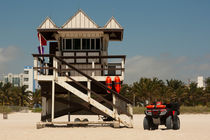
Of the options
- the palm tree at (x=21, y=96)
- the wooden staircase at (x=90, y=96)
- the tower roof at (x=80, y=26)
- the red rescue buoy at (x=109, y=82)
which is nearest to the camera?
the wooden staircase at (x=90, y=96)

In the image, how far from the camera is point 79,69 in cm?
1778

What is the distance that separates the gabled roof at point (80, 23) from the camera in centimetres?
1925

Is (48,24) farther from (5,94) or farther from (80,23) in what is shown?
(5,94)

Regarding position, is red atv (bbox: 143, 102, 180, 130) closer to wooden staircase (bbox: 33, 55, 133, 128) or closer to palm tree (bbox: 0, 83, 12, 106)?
wooden staircase (bbox: 33, 55, 133, 128)

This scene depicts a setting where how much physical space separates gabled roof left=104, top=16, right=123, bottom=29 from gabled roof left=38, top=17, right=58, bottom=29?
2841 mm

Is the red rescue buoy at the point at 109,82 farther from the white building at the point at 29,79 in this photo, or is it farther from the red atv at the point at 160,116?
the white building at the point at 29,79

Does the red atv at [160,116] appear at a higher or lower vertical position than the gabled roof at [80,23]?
lower

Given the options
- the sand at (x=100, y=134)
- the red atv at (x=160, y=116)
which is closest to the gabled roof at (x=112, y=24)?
the red atv at (x=160, y=116)

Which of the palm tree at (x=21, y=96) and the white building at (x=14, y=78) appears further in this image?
the white building at (x=14, y=78)

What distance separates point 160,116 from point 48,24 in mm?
8035

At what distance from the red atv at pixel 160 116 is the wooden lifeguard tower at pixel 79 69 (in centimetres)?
144

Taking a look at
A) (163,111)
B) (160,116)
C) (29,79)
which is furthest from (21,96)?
(29,79)

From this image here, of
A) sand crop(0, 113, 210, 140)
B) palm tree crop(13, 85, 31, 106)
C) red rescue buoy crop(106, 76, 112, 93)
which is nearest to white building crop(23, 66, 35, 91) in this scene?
palm tree crop(13, 85, 31, 106)

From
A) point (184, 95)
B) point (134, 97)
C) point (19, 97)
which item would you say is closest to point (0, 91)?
point (19, 97)
